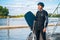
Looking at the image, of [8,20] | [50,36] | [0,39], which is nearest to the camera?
[50,36]

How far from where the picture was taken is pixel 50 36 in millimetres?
7930

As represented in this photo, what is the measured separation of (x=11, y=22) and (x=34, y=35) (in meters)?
12.9

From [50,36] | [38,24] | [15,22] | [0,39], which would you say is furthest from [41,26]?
[15,22]

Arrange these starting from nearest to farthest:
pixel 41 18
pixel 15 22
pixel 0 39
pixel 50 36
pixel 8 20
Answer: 1. pixel 41 18
2. pixel 50 36
3. pixel 0 39
4. pixel 8 20
5. pixel 15 22

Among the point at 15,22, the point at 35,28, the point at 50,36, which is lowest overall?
the point at 15,22

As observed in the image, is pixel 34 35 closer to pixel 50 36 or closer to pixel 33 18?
pixel 33 18

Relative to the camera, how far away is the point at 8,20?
1912 cm

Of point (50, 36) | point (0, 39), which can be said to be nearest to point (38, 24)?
point (50, 36)

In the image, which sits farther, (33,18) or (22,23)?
(22,23)

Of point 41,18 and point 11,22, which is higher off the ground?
point 41,18

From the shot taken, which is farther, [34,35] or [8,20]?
[8,20]

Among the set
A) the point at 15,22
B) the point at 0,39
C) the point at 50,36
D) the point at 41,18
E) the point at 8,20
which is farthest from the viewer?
the point at 15,22

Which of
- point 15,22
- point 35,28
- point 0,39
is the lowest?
point 15,22

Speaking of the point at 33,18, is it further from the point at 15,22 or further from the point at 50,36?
the point at 15,22
